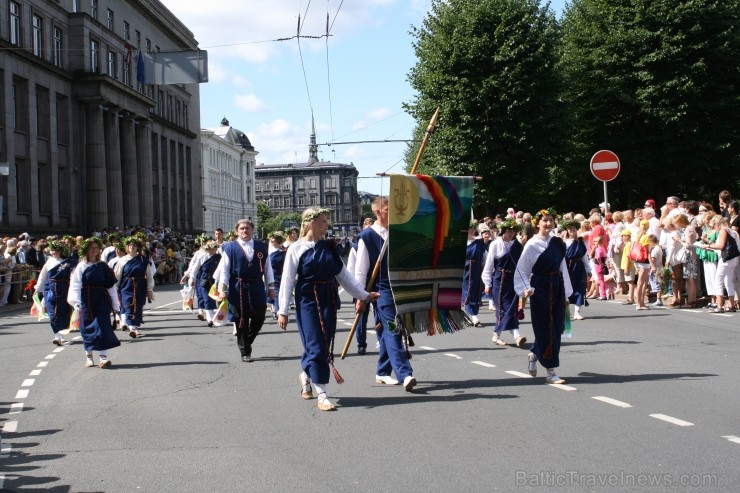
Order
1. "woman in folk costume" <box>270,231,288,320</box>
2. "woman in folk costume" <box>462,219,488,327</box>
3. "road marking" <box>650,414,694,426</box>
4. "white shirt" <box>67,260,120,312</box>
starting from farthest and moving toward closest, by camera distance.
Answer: "woman in folk costume" <box>270,231,288,320</box> → "woman in folk costume" <box>462,219,488,327</box> → "white shirt" <box>67,260,120,312</box> → "road marking" <box>650,414,694,426</box>

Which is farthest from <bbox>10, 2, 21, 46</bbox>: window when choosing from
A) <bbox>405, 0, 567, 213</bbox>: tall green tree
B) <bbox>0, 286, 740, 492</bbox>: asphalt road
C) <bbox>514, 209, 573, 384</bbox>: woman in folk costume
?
<bbox>514, 209, 573, 384</bbox>: woman in folk costume

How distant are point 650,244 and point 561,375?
929 cm

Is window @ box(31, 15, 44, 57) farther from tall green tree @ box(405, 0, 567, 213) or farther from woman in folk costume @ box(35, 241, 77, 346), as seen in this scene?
woman in folk costume @ box(35, 241, 77, 346)

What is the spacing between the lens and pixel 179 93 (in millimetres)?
70938

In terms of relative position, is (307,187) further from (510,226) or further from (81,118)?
(510,226)

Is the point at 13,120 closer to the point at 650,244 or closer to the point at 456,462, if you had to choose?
the point at 650,244

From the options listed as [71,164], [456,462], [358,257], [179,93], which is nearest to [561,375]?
[358,257]

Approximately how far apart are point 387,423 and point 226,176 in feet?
368

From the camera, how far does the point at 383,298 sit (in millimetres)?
9539

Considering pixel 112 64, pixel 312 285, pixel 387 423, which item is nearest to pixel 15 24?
pixel 112 64

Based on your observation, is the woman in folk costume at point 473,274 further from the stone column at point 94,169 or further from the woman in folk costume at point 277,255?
the stone column at point 94,169

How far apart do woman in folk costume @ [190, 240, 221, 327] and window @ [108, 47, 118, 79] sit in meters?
34.8

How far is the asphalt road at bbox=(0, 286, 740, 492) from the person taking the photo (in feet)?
19.5

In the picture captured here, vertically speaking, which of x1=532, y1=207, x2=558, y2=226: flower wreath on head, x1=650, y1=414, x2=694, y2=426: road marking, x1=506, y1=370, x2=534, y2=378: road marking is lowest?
x1=650, y1=414, x2=694, y2=426: road marking
